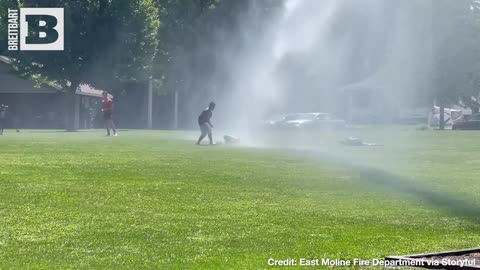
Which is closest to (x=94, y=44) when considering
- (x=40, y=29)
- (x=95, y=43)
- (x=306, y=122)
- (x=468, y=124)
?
(x=95, y=43)

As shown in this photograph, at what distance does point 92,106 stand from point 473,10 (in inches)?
1290

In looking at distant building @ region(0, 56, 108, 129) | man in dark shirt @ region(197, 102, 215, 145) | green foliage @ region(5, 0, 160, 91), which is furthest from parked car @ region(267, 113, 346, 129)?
man in dark shirt @ region(197, 102, 215, 145)

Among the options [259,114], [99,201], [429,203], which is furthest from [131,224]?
[259,114]

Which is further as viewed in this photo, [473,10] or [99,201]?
[473,10]

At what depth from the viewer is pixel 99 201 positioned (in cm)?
1484

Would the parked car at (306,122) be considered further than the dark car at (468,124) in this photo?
No

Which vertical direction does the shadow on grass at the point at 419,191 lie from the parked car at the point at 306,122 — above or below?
below

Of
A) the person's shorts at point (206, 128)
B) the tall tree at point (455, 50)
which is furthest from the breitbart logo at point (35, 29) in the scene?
the person's shorts at point (206, 128)

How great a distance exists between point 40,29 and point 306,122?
23536 millimetres

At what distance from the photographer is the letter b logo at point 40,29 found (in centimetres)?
6050

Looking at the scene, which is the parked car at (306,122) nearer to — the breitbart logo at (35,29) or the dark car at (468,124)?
the dark car at (468,124)

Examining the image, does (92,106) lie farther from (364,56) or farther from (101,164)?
(101,164)

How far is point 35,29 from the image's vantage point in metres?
61.1

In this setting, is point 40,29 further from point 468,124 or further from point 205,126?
point 468,124
